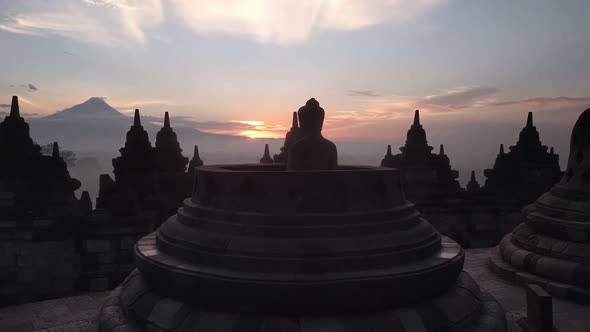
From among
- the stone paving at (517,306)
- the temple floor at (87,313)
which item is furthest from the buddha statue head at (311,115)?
the stone paving at (517,306)

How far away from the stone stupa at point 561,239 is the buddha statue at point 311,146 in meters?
4.92

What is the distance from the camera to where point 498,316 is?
5.71 metres

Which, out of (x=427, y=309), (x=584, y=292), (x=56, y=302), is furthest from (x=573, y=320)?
(x=56, y=302)

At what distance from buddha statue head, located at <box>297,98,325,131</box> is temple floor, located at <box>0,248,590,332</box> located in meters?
3.96

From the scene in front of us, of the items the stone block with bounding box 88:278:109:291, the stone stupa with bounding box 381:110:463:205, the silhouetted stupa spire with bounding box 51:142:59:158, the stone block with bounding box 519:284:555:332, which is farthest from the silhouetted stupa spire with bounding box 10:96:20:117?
the stone block with bounding box 519:284:555:332

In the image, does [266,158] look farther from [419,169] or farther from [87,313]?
[87,313]

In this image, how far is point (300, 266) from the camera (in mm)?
4984

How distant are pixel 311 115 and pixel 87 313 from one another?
16.9 feet

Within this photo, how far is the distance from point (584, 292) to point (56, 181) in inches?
474

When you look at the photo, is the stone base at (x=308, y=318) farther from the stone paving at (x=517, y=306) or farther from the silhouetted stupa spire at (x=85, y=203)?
the silhouetted stupa spire at (x=85, y=203)

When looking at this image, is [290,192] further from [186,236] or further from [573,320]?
[573,320]

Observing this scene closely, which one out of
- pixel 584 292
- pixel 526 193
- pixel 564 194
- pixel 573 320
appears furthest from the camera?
pixel 526 193

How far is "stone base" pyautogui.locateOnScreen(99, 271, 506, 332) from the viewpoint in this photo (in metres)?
4.82

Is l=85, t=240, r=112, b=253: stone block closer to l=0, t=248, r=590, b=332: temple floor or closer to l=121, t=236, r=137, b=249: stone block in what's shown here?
l=121, t=236, r=137, b=249: stone block
